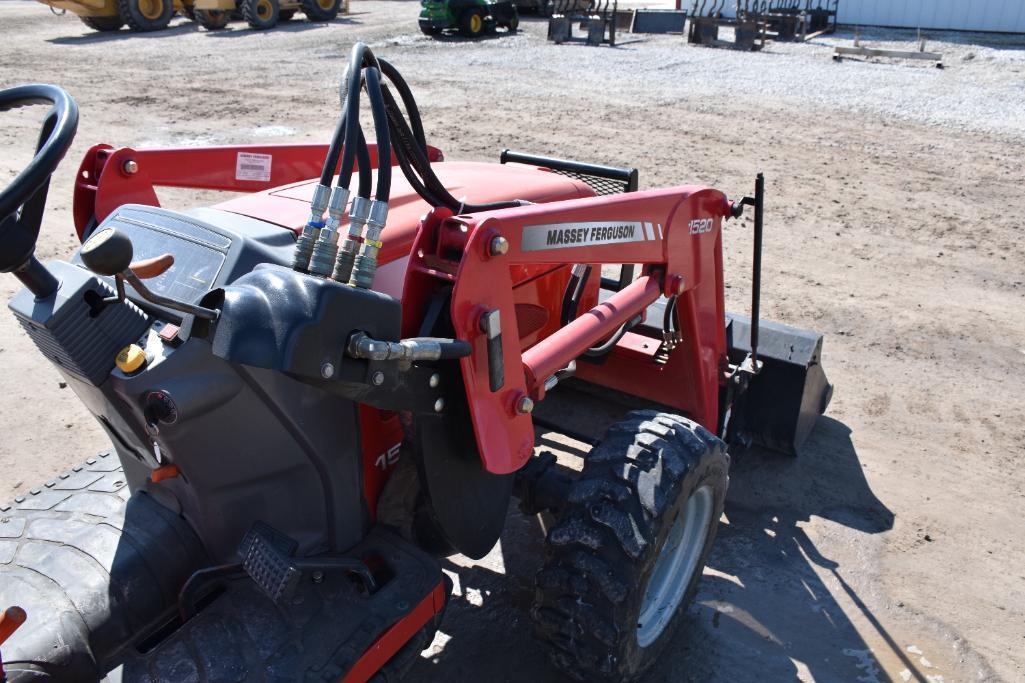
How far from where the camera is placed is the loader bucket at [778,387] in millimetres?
4281

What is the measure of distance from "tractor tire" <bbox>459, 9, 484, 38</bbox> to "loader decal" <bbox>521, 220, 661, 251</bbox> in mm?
17510

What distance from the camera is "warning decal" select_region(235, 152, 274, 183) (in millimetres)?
3695

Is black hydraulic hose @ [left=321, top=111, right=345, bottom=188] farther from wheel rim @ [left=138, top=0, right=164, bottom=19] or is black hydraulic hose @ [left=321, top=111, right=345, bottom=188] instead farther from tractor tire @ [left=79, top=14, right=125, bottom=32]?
tractor tire @ [left=79, top=14, right=125, bottom=32]

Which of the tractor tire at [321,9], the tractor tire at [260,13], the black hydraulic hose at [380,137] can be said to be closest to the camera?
the black hydraulic hose at [380,137]

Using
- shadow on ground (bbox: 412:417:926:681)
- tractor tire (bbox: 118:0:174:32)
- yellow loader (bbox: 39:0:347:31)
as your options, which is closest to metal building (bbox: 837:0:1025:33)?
yellow loader (bbox: 39:0:347:31)

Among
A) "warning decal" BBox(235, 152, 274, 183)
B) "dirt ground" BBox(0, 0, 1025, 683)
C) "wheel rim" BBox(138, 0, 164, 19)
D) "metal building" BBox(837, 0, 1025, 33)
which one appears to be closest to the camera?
"dirt ground" BBox(0, 0, 1025, 683)

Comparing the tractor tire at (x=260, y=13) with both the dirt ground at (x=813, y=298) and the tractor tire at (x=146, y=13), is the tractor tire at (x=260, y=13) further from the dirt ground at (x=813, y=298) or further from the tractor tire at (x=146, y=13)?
the dirt ground at (x=813, y=298)

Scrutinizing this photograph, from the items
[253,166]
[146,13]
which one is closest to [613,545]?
[253,166]

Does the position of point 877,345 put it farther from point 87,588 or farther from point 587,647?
point 87,588

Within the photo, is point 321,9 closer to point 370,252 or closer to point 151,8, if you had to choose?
point 151,8

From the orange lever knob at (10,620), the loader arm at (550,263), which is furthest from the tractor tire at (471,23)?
the orange lever knob at (10,620)

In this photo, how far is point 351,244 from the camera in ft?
6.91

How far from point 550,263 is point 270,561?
1.24 meters

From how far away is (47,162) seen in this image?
1933 mm
